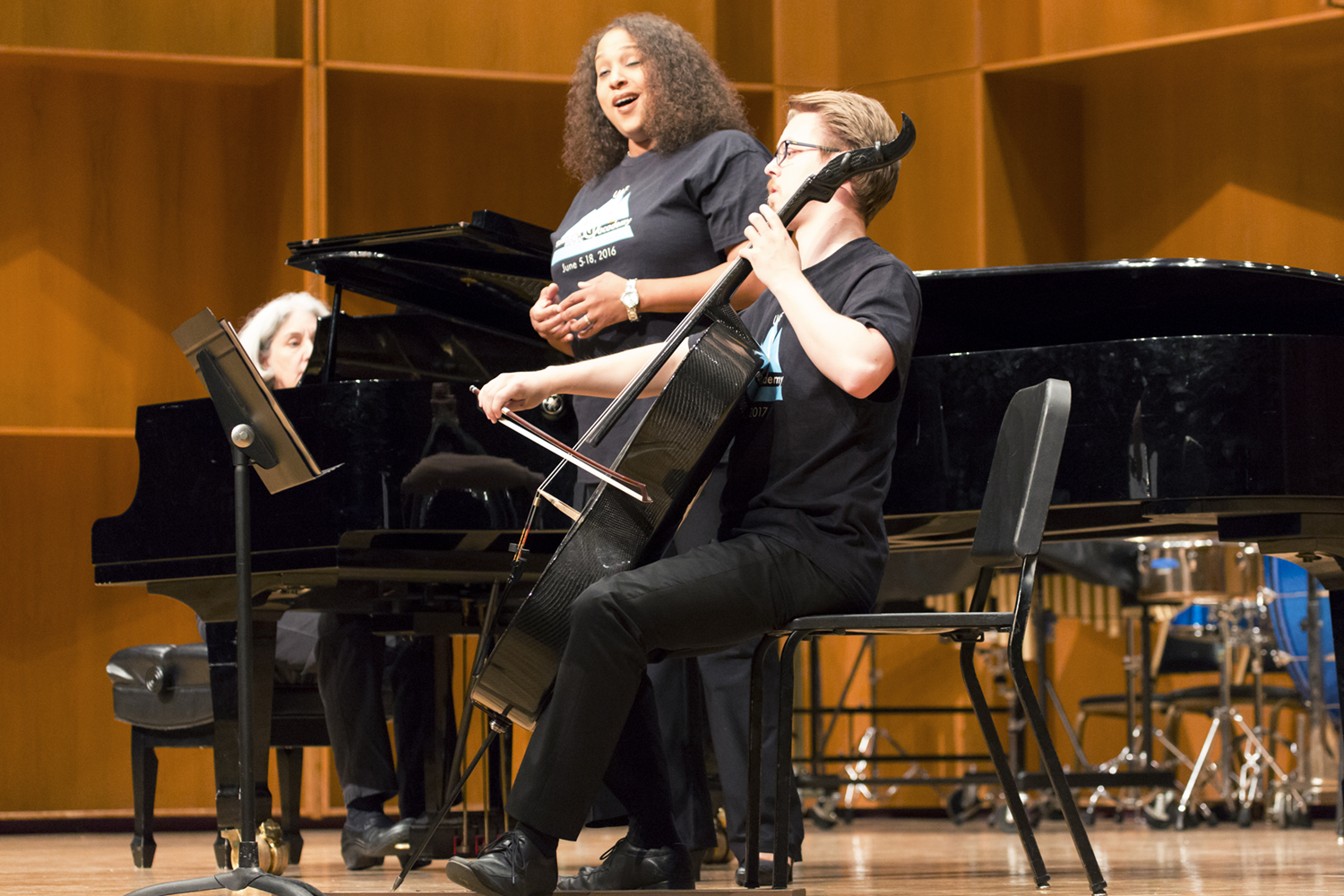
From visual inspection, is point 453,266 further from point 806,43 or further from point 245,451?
point 806,43

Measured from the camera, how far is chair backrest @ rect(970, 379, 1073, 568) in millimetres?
2062

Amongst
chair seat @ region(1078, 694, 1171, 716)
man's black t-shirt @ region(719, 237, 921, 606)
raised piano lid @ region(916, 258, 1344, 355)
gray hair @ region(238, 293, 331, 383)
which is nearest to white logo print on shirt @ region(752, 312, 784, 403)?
man's black t-shirt @ region(719, 237, 921, 606)

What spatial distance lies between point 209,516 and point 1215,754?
13.5ft

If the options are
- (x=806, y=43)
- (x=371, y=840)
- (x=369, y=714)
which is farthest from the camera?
(x=806, y=43)

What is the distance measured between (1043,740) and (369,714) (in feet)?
5.68

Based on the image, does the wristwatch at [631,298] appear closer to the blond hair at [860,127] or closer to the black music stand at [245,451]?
the blond hair at [860,127]

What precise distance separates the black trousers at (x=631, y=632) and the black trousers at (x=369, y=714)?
5.27ft

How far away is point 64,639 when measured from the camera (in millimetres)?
5223

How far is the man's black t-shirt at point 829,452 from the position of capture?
189 cm

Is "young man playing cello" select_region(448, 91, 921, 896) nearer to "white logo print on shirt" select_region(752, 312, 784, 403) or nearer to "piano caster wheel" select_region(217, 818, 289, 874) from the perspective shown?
"white logo print on shirt" select_region(752, 312, 784, 403)

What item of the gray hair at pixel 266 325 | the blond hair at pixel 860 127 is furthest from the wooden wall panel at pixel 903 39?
the blond hair at pixel 860 127

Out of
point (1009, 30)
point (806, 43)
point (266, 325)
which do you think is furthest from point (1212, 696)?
point (266, 325)

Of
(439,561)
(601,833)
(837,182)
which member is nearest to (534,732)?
(837,182)

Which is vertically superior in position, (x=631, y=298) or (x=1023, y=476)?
(x=631, y=298)
